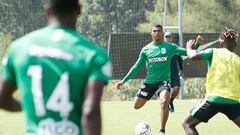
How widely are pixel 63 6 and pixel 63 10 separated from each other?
0.09 feet

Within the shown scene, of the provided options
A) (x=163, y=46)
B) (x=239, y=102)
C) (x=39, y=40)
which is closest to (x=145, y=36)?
(x=163, y=46)

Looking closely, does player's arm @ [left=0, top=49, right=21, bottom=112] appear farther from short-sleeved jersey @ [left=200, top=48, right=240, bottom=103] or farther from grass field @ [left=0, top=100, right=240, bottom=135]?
grass field @ [left=0, top=100, right=240, bottom=135]

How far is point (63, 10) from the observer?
14.4 ft

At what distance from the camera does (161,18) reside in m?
53.9

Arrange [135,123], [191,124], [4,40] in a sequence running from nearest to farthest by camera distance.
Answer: [191,124]
[135,123]
[4,40]

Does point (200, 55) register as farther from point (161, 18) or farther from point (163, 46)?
point (161, 18)

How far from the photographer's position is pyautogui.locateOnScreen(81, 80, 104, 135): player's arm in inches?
165

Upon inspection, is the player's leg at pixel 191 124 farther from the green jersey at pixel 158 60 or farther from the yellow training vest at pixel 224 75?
the green jersey at pixel 158 60

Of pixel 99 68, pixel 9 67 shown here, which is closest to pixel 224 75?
pixel 9 67

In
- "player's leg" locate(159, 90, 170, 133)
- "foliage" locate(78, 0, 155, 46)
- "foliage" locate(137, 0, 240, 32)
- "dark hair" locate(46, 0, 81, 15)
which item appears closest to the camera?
"dark hair" locate(46, 0, 81, 15)

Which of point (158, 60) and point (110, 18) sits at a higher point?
point (158, 60)

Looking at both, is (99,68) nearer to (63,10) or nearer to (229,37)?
(63,10)

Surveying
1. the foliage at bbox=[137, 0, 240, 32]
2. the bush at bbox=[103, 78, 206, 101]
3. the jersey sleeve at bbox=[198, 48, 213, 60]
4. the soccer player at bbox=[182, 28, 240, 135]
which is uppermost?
the jersey sleeve at bbox=[198, 48, 213, 60]

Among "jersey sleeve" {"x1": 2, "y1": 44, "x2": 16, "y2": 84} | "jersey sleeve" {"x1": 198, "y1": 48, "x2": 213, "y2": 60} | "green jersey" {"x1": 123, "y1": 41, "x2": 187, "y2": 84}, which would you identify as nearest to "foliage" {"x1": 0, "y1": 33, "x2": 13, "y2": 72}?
"green jersey" {"x1": 123, "y1": 41, "x2": 187, "y2": 84}
